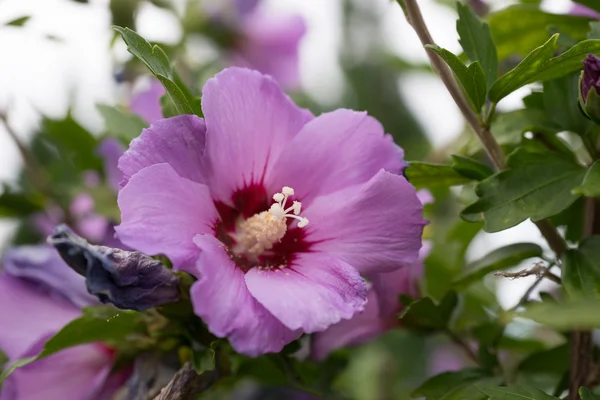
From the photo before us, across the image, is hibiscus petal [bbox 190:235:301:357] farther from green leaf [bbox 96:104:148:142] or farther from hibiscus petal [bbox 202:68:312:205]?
green leaf [bbox 96:104:148:142]

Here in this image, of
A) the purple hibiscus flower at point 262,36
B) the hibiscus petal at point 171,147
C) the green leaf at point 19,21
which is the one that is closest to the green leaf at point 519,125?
the hibiscus petal at point 171,147

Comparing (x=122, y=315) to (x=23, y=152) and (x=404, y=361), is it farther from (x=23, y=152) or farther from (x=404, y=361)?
(x=404, y=361)

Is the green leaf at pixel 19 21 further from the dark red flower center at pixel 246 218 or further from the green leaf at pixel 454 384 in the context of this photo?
the green leaf at pixel 454 384

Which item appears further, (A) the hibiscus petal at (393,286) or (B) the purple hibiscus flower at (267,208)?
(A) the hibiscus petal at (393,286)

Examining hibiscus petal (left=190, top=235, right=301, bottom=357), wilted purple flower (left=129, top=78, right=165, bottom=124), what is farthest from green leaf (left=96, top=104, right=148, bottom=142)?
hibiscus petal (left=190, top=235, right=301, bottom=357)

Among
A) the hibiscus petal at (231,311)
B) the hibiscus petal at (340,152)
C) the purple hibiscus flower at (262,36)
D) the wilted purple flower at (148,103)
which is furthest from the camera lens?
the purple hibiscus flower at (262,36)

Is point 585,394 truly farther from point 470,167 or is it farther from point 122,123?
point 122,123
